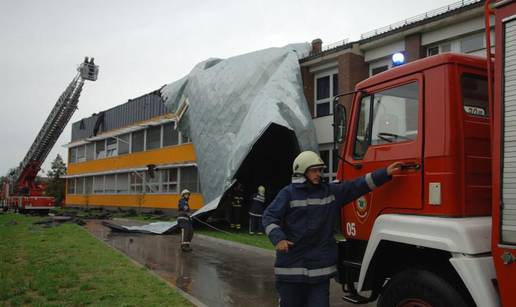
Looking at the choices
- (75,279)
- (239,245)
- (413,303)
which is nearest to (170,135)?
(239,245)

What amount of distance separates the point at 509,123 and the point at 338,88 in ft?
46.2

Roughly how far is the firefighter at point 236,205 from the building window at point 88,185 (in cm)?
2603

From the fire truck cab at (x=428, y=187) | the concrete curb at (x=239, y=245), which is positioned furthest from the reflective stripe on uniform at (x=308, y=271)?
the concrete curb at (x=239, y=245)

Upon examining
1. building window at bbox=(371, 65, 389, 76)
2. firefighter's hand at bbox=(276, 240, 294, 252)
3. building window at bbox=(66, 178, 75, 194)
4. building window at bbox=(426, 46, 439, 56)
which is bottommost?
building window at bbox=(66, 178, 75, 194)

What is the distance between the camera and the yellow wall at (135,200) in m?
25.1

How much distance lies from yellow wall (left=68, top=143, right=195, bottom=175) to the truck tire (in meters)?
22.2

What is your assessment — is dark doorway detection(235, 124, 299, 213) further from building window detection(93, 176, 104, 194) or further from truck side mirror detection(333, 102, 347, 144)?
building window detection(93, 176, 104, 194)

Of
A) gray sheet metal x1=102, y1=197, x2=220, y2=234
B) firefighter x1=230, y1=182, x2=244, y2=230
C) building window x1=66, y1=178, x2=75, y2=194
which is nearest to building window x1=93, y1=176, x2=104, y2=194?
building window x1=66, y1=178, x2=75, y2=194

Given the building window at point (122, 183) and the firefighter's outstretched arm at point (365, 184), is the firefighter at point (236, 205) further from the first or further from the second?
the building window at point (122, 183)

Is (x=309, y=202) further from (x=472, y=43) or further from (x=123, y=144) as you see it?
(x=123, y=144)

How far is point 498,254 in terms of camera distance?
10.4ft

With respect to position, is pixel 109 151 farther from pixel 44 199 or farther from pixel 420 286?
pixel 420 286

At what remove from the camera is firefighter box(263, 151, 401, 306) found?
13.7 ft

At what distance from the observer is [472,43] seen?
13.4 m
